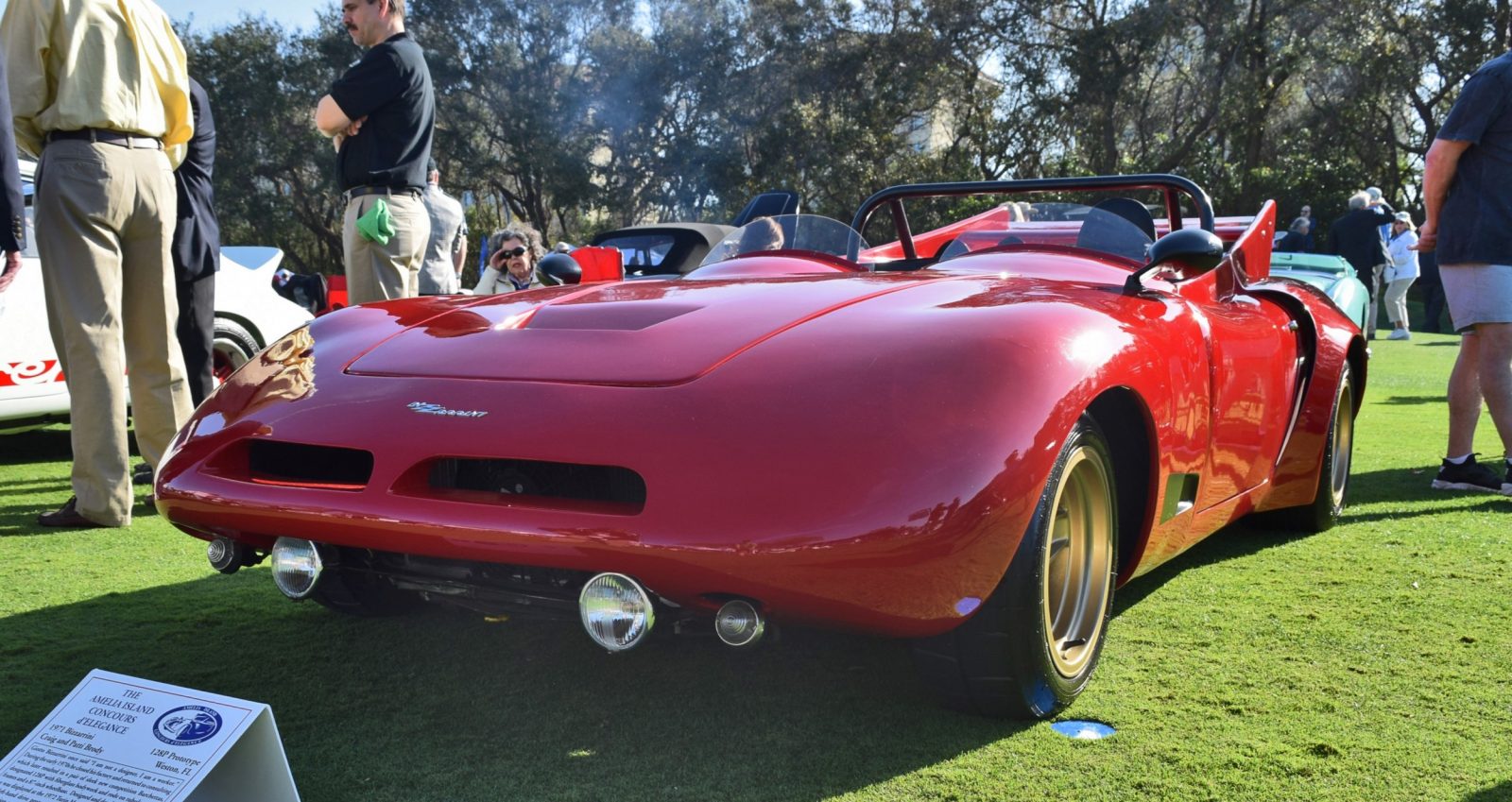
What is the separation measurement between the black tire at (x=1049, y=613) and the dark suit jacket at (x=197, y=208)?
146 inches

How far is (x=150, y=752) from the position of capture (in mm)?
1663

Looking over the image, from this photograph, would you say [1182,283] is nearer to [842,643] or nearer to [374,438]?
[842,643]

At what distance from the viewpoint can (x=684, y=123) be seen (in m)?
32.5

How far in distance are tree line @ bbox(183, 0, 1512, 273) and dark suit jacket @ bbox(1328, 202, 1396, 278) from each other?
11376 mm

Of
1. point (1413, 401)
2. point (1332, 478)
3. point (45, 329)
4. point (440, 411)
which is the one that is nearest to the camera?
point (440, 411)

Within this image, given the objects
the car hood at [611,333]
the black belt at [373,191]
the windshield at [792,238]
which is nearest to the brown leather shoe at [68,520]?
the black belt at [373,191]

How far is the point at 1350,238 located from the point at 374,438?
1486cm

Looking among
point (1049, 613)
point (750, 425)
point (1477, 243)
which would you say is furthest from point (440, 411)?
point (1477, 243)

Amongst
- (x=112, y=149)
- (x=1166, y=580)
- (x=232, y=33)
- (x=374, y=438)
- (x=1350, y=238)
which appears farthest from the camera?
(x=232, y=33)

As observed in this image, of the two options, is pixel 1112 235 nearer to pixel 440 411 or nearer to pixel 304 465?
pixel 440 411

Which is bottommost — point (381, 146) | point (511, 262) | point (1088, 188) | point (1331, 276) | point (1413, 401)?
point (1413, 401)

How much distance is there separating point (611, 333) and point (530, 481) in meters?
0.34

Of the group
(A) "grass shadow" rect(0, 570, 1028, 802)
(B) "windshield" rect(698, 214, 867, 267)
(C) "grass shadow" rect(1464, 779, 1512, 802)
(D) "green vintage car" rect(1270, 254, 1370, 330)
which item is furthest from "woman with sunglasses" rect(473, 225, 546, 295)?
(C) "grass shadow" rect(1464, 779, 1512, 802)

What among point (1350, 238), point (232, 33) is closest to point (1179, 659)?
point (1350, 238)
